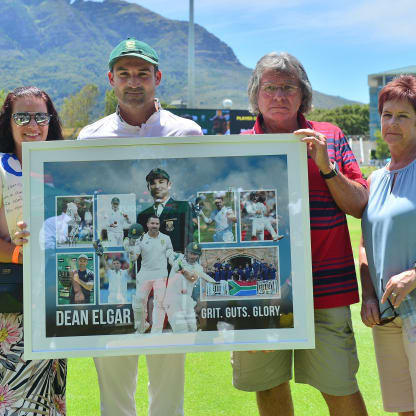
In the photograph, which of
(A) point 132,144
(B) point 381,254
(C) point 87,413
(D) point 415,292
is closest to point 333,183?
(B) point 381,254

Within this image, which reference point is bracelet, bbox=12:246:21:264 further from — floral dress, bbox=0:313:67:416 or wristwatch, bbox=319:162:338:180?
wristwatch, bbox=319:162:338:180

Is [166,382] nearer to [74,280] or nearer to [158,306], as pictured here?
[158,306]

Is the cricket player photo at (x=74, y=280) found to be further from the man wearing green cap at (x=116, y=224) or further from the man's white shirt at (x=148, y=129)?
the man's white shirt at (x=148, y=129)

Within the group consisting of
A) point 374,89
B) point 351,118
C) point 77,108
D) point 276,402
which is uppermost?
point 374,89

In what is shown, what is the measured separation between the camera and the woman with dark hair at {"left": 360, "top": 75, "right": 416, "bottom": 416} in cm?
261

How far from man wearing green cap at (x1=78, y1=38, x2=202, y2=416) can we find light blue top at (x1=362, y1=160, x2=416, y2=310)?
1.11 metres

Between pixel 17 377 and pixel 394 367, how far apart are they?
84.2 inches

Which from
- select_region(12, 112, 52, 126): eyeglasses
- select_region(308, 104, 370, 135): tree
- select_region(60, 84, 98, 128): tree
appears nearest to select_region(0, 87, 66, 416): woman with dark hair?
select_region(12, 112, 52, 126): eyeglasses

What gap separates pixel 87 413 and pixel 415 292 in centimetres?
249

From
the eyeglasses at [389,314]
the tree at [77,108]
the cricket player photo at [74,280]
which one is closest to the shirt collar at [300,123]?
the eyeglasses at [389,314]

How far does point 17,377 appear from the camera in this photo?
9.23ft

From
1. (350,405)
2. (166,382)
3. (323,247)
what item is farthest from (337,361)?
(166,382)

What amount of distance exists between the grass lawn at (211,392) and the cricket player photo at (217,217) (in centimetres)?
184

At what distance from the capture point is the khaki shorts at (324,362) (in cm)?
282
